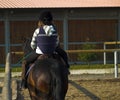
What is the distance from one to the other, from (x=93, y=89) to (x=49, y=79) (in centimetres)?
519

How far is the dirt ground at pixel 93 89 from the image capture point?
14.1 m

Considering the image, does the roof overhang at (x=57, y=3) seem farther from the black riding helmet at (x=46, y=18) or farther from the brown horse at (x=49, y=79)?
the brown horse at (x=49, y=79)

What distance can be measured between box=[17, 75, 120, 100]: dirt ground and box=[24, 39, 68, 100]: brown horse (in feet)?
13.8

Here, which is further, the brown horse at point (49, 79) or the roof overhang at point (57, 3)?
the roof overhang at point (57, 3)

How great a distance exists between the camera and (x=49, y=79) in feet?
30.3

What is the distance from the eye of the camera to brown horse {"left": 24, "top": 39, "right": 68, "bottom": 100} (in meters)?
9.22

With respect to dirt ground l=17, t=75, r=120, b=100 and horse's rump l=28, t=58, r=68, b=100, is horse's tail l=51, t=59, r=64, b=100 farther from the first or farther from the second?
dirt ground l=17, t=75, r=120, b=100

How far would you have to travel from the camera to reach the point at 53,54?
10172mm

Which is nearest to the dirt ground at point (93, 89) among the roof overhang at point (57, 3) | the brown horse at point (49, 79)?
the brown horse at point (49, 79)

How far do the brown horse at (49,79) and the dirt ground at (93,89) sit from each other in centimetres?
421

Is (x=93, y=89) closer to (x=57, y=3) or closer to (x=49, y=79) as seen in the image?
(x=49, y=79)

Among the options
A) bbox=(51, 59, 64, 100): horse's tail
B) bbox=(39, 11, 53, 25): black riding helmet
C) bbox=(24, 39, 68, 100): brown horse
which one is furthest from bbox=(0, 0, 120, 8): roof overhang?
bbox=(51, 59, 64, 100): horse's tail

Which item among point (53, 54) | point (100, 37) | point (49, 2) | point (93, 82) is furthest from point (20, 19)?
point (53, 54)

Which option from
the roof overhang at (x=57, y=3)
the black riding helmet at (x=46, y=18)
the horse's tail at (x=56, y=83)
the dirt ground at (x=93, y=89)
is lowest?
the dirt ground at (x=93, y=89)
